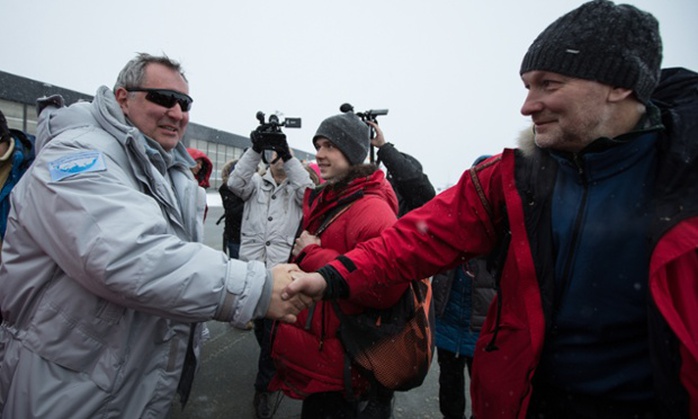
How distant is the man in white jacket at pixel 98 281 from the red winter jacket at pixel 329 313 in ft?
1.46

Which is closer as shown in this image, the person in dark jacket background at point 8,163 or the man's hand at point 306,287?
the man's hand at point 306,287

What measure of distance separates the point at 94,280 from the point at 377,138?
252cm

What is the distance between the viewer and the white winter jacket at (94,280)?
129 cm

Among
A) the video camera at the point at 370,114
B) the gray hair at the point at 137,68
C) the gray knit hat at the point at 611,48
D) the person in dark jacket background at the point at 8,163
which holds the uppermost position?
the gray knit hat at the point at 611,48

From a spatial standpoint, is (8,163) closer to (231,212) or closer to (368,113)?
(231,212)

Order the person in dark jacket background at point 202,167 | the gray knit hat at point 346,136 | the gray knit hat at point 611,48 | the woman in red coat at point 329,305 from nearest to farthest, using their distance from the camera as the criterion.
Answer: the gray knit hat at point 611,48
the woman in red coat at point 329,305
the gray knit hat at point 346,136
the person in dark jacket background at point 202,167

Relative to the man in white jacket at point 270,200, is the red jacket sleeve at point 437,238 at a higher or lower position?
higher

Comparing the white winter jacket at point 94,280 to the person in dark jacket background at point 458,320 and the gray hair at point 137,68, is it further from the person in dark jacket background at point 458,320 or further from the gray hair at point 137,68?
the person in dark jacket background at point 458,320

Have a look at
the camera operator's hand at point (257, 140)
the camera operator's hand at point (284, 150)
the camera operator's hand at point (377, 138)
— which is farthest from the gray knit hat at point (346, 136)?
the camera operator's hand at point (257, 140)

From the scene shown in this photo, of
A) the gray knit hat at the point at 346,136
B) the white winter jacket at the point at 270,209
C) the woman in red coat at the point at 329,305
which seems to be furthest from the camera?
the white winter jacket at the point at 270,209

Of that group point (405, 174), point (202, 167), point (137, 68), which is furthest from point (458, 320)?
point (202, 167)

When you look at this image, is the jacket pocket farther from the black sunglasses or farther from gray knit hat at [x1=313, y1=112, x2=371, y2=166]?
gray knit hat at [x1=313, y1=112, x2=371, y2=166]

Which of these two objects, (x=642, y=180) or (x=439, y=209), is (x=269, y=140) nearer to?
(x=439, y=209)

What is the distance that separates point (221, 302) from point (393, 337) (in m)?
0.98
